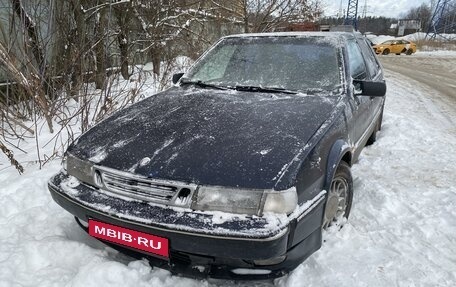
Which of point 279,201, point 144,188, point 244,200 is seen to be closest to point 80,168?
point 144,188

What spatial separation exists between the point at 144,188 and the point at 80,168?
0.55m

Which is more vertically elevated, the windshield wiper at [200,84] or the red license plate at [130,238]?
the windshield wiper at [200,84]

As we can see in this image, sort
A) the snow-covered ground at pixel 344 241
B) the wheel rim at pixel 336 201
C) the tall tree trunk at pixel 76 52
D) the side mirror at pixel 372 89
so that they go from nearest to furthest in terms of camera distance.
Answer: the snow-covered ground at pixel 344 241
the wheel rim at pixel 336 201
the side mirror at pixel 372 89
the tall tree trunk at pixel 76 52

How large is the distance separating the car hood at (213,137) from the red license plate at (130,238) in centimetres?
33

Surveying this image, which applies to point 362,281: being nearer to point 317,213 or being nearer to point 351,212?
point 317,213

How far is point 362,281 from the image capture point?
223 centimetres

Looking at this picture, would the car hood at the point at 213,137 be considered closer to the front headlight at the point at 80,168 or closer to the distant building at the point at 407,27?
the front headlight at the point at 80,168

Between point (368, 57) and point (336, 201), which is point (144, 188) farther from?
point (368, 57)

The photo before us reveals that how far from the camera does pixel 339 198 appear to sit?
8.94ft

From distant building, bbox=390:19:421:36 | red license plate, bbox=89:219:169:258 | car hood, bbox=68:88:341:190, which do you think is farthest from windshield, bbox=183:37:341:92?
distant building, bbox=390:19:421:36

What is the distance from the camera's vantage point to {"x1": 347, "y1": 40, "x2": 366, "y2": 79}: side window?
3.42m

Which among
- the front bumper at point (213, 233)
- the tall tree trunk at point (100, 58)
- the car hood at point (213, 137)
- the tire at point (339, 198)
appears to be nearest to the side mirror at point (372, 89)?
the car hood at point (213, 137)

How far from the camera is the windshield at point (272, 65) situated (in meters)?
3.14

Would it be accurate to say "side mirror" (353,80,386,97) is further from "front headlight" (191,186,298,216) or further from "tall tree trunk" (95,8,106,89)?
"tall tree trunk" (95,8,106,89)
